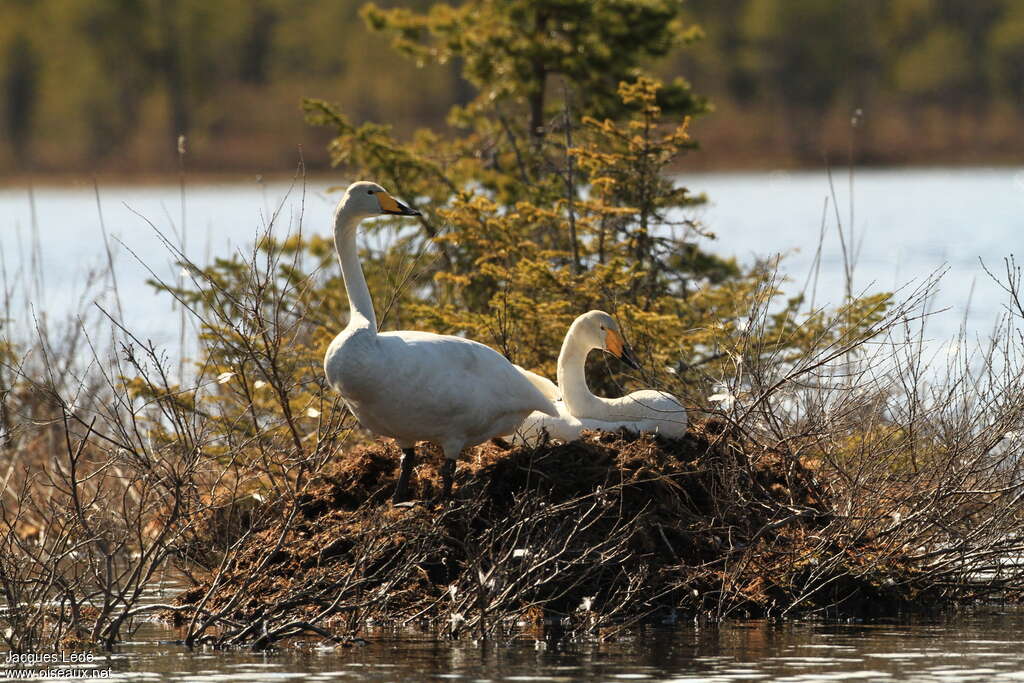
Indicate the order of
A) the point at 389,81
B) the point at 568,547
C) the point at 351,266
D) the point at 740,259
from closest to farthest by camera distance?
the point at 568,547 → the point at 351,266 → the point at 740,259 → the point at 389,81

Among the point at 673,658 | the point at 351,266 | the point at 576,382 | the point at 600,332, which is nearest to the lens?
the point at 673,658

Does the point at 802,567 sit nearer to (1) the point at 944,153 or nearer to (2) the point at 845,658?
(2) the point at 845,658

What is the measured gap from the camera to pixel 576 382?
11711 mm

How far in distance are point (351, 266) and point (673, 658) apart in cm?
332

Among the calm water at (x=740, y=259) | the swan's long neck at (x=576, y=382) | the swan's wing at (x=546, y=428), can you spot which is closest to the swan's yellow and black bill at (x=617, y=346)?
the swan's long neck at (x=576, y=382)

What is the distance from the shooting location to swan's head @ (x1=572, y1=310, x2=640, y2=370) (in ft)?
38.8

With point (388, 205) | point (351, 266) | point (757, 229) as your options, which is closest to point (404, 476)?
point (351, 266)

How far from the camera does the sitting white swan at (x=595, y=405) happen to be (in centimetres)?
1106

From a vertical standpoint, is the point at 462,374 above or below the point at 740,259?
below

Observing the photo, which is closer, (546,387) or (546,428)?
(546,428)

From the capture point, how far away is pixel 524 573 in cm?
989

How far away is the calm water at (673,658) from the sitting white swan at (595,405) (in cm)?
146

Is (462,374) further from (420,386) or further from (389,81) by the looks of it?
(389,81)

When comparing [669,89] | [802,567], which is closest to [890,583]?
[802,567]
